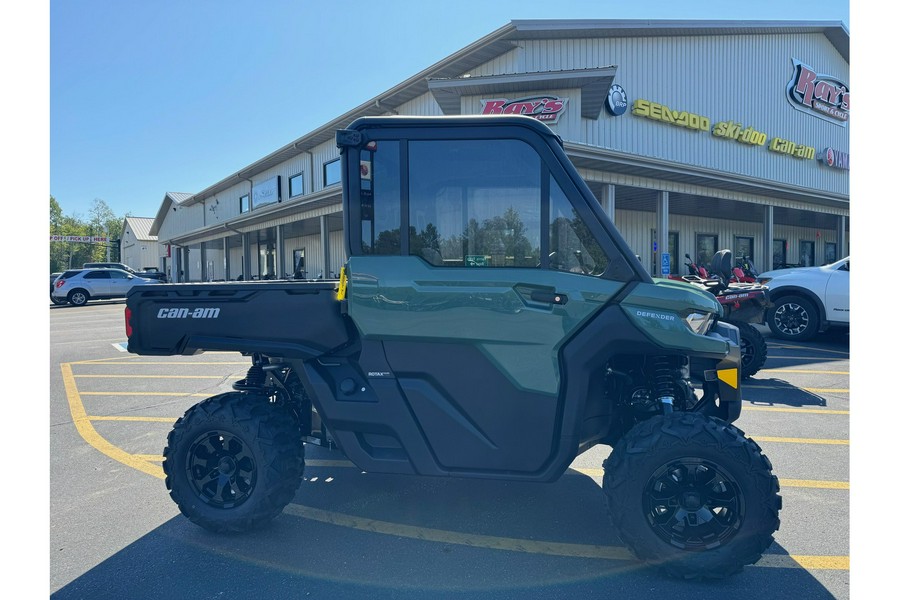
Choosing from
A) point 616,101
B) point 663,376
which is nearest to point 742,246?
point 616,101

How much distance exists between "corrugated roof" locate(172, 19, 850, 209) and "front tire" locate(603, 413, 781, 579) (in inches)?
497

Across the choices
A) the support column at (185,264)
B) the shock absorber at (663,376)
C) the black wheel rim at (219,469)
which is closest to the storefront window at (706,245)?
the shock absorber at (663,376)

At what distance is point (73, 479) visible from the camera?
→ 407 centimetres

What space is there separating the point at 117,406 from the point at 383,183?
5417 mm

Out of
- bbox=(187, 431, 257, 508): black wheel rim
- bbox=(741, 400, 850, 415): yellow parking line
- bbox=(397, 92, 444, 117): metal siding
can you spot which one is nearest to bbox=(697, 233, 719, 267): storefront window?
bbox=(397, 92, 444, 117): metal siding

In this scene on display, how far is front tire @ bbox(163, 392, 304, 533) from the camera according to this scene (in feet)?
10.1

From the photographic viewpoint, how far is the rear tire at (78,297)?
80.7ft

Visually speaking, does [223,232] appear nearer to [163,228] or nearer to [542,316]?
[163,228]

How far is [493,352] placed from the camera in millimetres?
2828

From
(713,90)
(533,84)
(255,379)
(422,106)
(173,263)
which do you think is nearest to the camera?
(255,379)

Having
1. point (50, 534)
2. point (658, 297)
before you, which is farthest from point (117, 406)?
point (658, 297)

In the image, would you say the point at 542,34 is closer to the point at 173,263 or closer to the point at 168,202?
the point at 168,202

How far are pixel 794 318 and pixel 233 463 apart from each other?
412 inches

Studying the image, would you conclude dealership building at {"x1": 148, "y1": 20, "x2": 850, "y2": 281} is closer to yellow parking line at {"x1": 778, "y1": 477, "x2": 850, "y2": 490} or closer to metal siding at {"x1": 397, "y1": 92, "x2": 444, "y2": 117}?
metal siding at {"x1": 397, "y1": 92, "x2": 444, "y2": 117}
